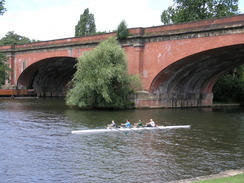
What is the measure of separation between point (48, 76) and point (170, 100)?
2337 centimetres

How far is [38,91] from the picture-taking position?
151 feet

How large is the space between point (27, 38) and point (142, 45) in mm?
55795

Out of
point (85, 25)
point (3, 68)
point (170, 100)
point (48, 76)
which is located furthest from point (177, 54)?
point (85, 25)

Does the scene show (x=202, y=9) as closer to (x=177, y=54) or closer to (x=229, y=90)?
(x=229, y=90)

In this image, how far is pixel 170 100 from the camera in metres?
29.2

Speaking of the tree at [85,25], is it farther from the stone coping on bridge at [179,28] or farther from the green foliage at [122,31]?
the green foliage at [122,31]

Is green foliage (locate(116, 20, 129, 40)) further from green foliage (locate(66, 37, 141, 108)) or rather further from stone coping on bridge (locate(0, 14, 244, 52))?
green foliage (locate(66, 37, 141, 108))

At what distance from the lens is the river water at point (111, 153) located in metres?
9.10

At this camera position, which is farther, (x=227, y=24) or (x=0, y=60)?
(x=0, y=60)

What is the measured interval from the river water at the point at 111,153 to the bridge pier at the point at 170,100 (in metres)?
8.65

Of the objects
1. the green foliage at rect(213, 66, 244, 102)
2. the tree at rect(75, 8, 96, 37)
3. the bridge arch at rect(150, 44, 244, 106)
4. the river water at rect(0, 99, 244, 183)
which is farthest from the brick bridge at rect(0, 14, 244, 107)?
the tree at rect(75, 8, 96, 37)

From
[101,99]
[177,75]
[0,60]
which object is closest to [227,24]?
[177,75]

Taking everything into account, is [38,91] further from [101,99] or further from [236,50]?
[236,50]

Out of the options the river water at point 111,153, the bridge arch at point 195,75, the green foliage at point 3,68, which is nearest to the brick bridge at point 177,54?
the bridge arch at point 195,75
